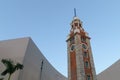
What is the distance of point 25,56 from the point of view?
1453 inches

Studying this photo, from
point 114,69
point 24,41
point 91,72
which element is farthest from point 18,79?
point 114,69

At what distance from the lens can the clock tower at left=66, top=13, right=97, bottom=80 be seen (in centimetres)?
2954

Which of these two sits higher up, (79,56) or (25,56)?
(25,56)

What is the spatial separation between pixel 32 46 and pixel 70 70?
1493 cm

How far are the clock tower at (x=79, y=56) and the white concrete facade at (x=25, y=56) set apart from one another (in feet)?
32.6

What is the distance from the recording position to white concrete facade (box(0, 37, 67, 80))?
119 ft

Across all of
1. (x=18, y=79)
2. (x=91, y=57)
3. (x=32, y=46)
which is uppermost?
(x=32, y=46)

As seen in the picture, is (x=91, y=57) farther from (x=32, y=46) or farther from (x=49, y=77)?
(x=49, y=77)

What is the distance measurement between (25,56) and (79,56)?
12666 mm

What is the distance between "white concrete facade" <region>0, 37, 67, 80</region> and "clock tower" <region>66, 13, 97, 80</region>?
9.93m

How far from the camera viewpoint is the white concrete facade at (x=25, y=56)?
3623 centimetres

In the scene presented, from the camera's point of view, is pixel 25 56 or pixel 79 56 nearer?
pixel 79 56

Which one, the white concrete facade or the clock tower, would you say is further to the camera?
the white concrete facade

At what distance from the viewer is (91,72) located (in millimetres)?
30312
